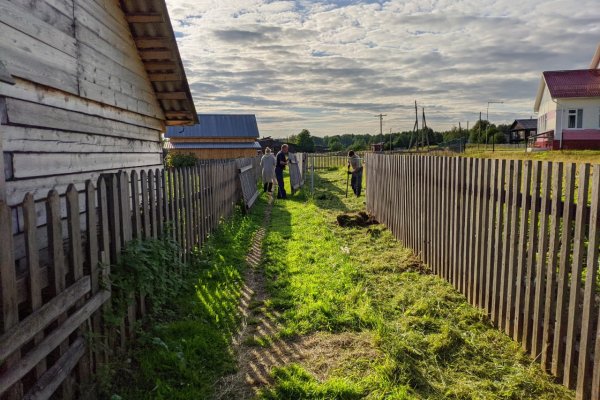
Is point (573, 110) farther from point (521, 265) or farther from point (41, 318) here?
point (41, 318)

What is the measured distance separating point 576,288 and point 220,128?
43.4 meters

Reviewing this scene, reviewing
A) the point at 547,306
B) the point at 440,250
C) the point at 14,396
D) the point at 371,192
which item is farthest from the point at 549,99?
the point at 14,396

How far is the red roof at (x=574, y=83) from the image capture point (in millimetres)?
30750

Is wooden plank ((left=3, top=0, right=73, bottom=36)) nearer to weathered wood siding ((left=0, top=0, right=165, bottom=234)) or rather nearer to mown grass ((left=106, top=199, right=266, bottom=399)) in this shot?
weathered wood siding ((left=0, top=0, right=165, bottom=234))

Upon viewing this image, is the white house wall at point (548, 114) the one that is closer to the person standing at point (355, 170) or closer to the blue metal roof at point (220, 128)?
the person standing at point (355, 170)

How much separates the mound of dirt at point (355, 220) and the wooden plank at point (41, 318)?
752cm

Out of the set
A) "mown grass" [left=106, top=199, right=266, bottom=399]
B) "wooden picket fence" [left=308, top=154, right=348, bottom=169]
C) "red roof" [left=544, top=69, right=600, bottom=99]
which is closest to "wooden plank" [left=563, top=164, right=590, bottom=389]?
"mown grass" [left=106, top=199, right=266, bottom=399]

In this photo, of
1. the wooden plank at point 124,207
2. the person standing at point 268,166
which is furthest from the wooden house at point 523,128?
the wooden plank at point 124,207

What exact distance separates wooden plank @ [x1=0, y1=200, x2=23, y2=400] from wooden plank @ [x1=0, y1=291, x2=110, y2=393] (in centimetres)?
4

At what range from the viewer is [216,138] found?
145 feet

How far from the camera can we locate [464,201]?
5242 millimetres

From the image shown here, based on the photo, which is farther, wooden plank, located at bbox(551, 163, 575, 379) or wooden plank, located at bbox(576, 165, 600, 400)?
wooden plank, located at bbox(551, 163, 575, 379)

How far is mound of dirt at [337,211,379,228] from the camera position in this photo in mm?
10219

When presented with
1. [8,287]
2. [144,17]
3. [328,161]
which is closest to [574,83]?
[328,161]
